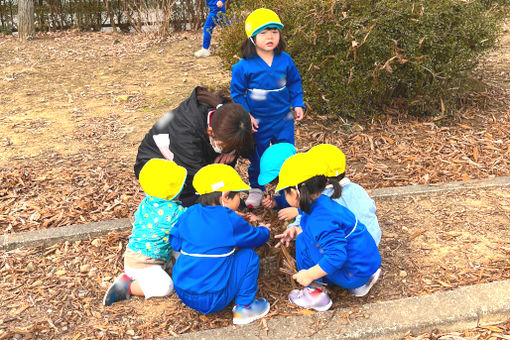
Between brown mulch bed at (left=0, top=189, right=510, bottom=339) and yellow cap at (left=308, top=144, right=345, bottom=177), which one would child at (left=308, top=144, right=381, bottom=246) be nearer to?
yellow cap at (left=308, top=144, right=345, bottom=177)

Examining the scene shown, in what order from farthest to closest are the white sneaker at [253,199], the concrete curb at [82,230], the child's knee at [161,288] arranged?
the white sneaker at [253,199], the concrete curb at [82,230], the child's knee at [161,288]

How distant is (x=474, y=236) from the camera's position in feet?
11.3

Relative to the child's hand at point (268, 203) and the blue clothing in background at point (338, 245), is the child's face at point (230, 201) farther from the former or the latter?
the child's hand at point (268, 203)

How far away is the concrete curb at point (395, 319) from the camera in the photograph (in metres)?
2.63

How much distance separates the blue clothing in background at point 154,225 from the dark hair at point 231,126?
0.51m

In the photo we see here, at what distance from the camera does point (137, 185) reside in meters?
4.45

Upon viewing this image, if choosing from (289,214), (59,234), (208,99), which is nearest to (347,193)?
(289,214)

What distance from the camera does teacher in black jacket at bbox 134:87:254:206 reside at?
10.5ft

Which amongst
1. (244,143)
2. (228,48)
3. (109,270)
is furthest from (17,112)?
(244,143)

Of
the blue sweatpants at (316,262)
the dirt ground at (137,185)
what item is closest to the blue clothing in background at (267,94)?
the dirt ground at (137,185)

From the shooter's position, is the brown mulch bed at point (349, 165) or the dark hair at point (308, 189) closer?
the dark hair at point (308, 189)

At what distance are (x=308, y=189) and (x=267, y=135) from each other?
4.86 ft

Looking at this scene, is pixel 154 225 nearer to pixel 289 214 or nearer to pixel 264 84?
pixel 289 214

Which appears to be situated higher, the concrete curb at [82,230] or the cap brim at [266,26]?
the cap brim at [266,26]
